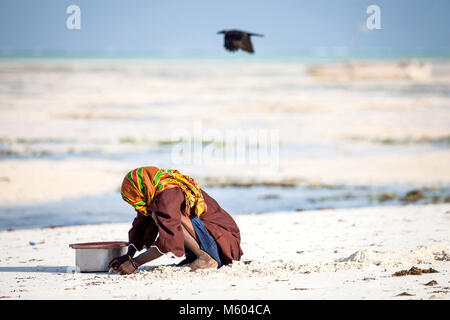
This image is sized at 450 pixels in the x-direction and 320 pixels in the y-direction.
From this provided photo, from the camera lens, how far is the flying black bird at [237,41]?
8.90 metres

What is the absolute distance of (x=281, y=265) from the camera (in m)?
6.08

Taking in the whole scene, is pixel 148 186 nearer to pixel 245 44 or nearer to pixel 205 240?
pixel 205 240

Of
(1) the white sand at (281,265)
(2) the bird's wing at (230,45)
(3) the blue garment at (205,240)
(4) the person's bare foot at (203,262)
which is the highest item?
(2) the bird's wing at (230,45)

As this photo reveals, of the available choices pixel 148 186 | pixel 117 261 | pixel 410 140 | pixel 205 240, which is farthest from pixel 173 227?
pixel 410 140

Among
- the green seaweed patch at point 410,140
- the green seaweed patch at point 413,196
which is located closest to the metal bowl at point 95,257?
the green seaweed patch at point 413,196

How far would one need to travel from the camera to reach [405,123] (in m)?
21.4

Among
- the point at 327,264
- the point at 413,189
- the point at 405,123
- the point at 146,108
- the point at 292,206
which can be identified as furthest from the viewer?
the point at 146,108

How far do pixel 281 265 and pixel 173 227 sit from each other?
100 centimetres

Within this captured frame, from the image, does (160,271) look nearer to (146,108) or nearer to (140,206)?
(140,206)

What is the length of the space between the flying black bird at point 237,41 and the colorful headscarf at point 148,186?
3398mm

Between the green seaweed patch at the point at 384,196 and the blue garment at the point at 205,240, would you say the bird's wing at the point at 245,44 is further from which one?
the blue garment at the point at 205,240

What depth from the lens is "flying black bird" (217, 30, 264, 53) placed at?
8.90 meters
